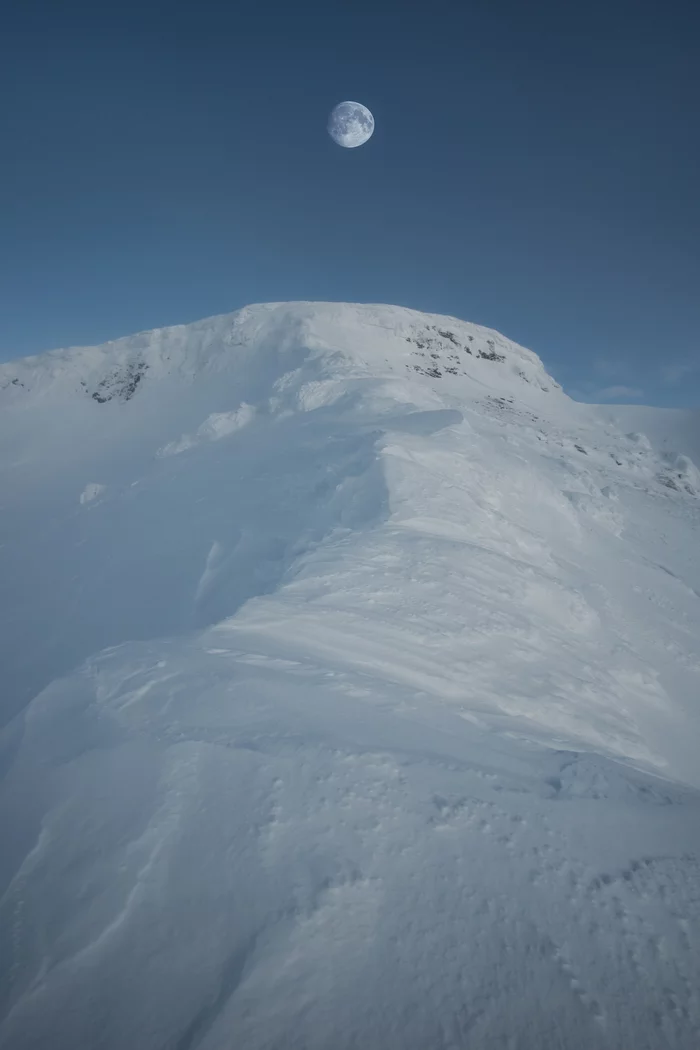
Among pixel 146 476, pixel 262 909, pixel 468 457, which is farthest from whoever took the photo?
pixel 146 476

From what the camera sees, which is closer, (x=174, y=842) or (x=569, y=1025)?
(x=569, y=1025)

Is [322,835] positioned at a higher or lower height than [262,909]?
higher

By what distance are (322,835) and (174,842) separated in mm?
906

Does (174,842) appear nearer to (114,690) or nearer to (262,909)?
(262,909)

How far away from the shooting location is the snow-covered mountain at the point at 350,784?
7.48 ft

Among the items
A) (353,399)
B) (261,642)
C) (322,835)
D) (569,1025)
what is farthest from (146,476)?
(569,1025)

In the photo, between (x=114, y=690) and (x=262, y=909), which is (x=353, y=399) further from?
(x=262, y=909)

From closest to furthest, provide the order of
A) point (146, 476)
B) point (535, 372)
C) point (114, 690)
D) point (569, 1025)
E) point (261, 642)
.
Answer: point (569, 1025), point (114, 690), point (261, 642), point (146, 476), point (535, 372)

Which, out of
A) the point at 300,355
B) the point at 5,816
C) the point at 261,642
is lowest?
the point at 5,816

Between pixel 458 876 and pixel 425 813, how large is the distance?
0.42 metres

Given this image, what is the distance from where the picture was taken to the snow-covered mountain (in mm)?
2281

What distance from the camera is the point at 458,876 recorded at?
2.82 meters

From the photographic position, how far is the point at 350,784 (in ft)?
10.8

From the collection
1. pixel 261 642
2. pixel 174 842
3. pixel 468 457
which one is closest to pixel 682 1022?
pixel 174 842
